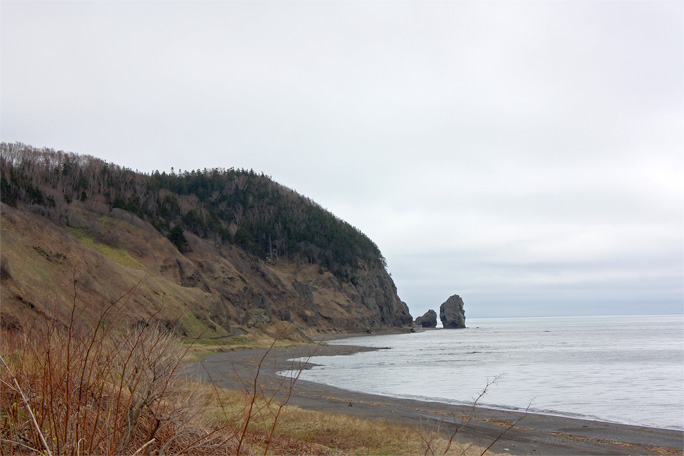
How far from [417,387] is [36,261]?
29.0 meters

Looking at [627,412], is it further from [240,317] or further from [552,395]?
[240,317]

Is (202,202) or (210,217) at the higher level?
(202,202)

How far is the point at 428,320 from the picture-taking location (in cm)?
19162

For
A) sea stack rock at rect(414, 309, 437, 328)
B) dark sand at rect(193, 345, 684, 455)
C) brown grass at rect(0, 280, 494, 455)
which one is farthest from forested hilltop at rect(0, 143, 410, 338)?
sea stack rock at rect(414, 309, 437, 328)

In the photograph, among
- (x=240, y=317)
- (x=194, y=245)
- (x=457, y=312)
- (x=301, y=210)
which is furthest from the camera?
(x=457, y=312)

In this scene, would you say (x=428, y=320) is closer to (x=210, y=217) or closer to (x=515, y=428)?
(x=210, y=217)

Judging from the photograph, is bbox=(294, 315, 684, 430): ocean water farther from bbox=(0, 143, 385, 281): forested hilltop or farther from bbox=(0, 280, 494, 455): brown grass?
bbox=(0, 143, 385, 281): forested hilltop

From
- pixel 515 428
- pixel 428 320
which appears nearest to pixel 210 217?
pixel 515 428

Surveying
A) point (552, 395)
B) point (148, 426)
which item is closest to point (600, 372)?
point (552, 395)

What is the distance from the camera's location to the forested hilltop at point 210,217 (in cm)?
6203

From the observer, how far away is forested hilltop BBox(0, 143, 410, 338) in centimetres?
6203

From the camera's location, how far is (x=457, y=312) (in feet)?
602

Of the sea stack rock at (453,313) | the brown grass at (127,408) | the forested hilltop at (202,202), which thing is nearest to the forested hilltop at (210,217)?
the forested hilltop at (202,202)

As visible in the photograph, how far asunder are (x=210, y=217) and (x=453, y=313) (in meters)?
110
